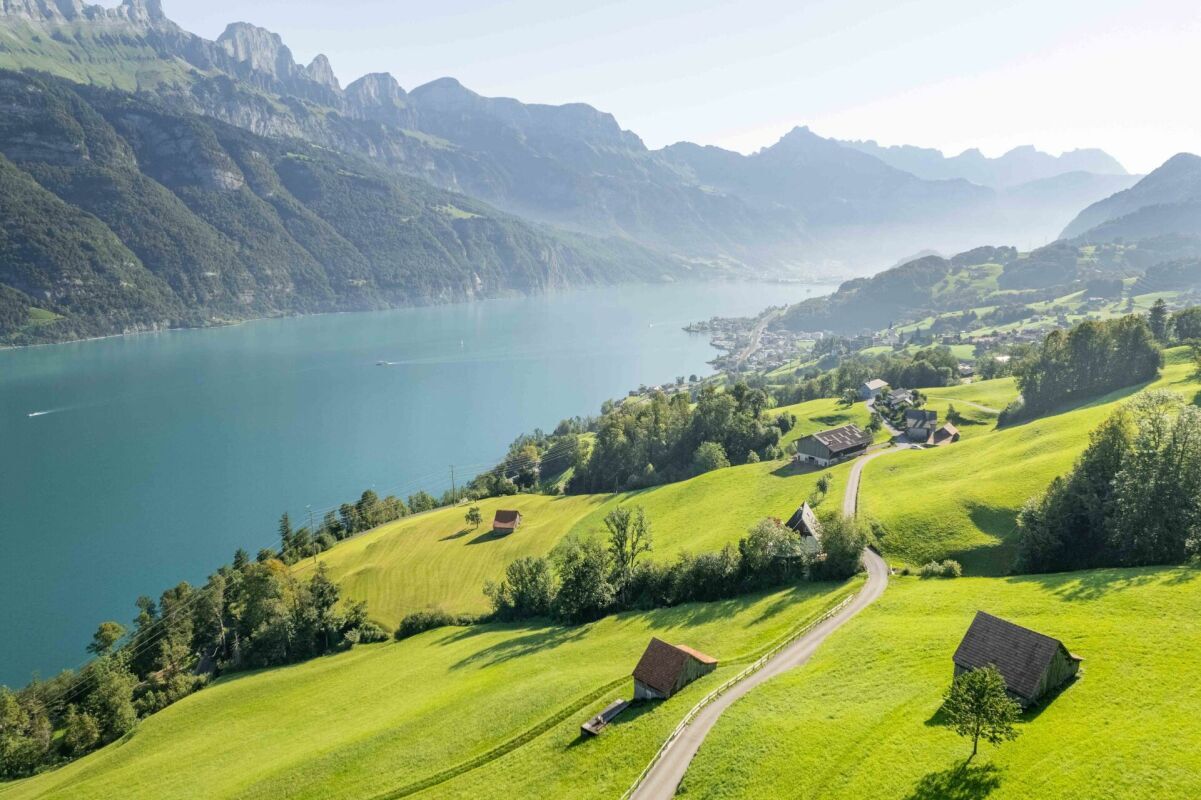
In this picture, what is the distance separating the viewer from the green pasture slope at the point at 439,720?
39.1 metres

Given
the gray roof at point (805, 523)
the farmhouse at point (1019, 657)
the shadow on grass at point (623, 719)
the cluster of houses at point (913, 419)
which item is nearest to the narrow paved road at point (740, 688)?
the shadow on grass at point (623, 719)

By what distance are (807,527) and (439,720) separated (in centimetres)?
3876

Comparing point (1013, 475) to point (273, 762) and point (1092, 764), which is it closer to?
point (1092, 764)

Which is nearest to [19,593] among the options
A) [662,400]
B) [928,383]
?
[662,400]

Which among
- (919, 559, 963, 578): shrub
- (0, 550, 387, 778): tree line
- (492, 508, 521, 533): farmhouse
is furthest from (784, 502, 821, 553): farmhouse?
(0, 550, 387, 778): tree line

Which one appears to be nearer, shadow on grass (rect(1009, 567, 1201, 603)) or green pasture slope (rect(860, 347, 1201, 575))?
shadow on grass (rect(1009, 567, 1201, 603))

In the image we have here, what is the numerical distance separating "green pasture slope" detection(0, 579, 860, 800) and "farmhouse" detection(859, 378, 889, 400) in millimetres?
95873

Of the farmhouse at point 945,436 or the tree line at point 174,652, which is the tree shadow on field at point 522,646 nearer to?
the tree line at point 174,652

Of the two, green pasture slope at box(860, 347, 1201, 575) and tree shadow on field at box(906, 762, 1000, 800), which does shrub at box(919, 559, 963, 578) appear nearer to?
green pasture slope at box(860, 347, 1201, 575)

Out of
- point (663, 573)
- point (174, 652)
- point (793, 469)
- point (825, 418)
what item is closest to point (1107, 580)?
point (663, 573)

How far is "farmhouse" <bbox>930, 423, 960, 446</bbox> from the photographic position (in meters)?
107

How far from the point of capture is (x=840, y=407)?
136750 millimetres

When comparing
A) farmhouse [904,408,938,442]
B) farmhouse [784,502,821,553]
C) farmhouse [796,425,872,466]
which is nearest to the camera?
farmhouse [784,502,821,553]

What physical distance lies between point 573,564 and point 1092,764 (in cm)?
4747
